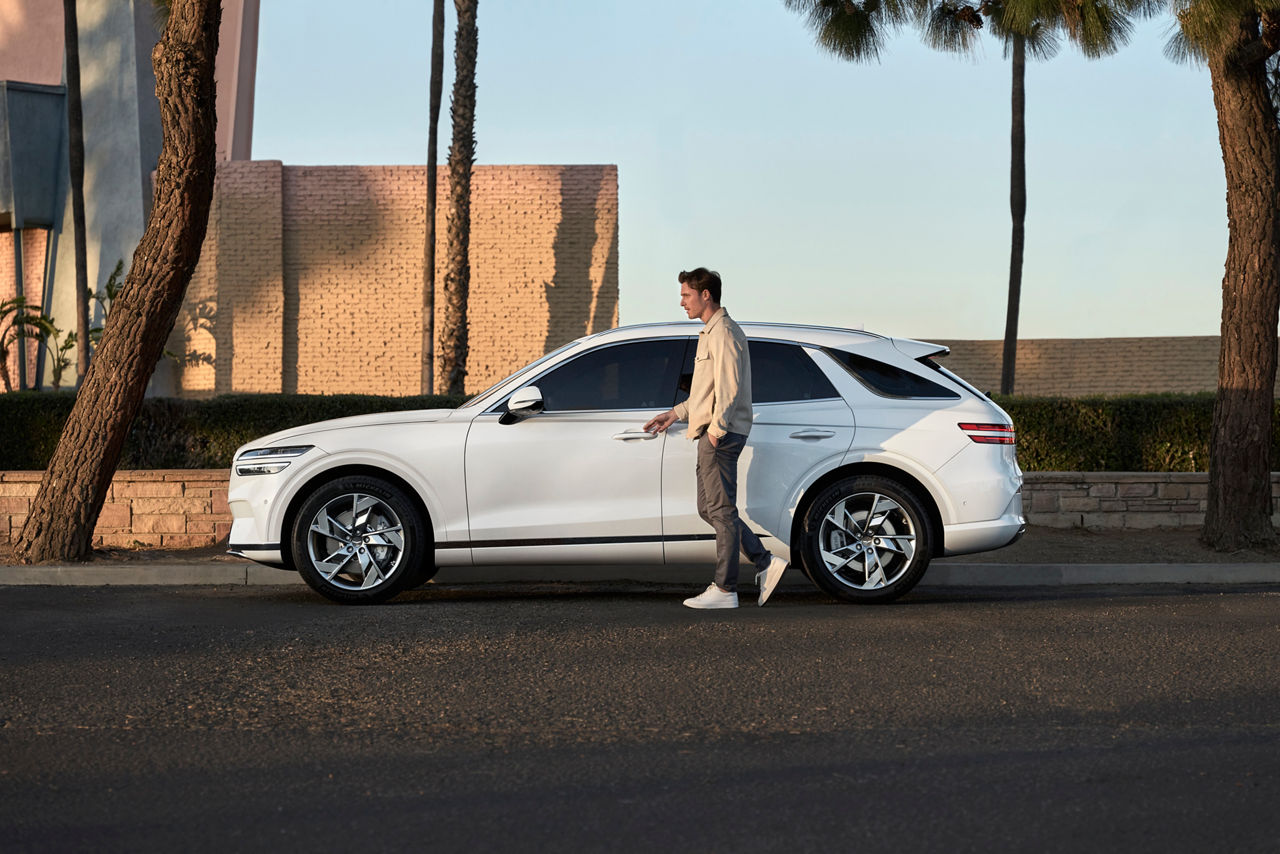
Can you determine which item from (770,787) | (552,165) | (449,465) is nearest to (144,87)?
(552,165)

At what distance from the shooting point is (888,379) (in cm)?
903

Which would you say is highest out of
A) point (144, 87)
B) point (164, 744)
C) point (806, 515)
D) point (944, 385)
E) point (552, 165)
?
point (144, 87)

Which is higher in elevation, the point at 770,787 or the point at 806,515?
the point at 806,515

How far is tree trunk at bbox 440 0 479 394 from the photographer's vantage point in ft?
78.7

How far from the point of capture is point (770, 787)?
458 centimetres

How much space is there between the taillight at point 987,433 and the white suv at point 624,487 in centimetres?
1

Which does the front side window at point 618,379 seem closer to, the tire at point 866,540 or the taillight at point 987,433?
the tire at point 866,540

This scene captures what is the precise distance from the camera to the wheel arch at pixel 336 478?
891 centimetres

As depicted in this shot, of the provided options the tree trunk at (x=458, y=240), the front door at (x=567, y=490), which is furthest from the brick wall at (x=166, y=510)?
the tree trunk at (x=458, y=240)

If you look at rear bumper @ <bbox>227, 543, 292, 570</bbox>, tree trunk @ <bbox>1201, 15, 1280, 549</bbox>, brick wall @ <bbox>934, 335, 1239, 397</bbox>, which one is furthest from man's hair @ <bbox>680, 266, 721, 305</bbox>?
brick wall @ <bbox>934, 335, 1239, 397</bbox>

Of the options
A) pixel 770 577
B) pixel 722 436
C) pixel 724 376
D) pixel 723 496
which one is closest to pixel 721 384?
pixel 724 376

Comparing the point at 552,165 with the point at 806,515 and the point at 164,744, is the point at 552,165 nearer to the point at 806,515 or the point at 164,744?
the point at 806,515

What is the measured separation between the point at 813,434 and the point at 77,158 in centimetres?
2029

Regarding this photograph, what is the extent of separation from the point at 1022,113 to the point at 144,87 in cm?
1735
